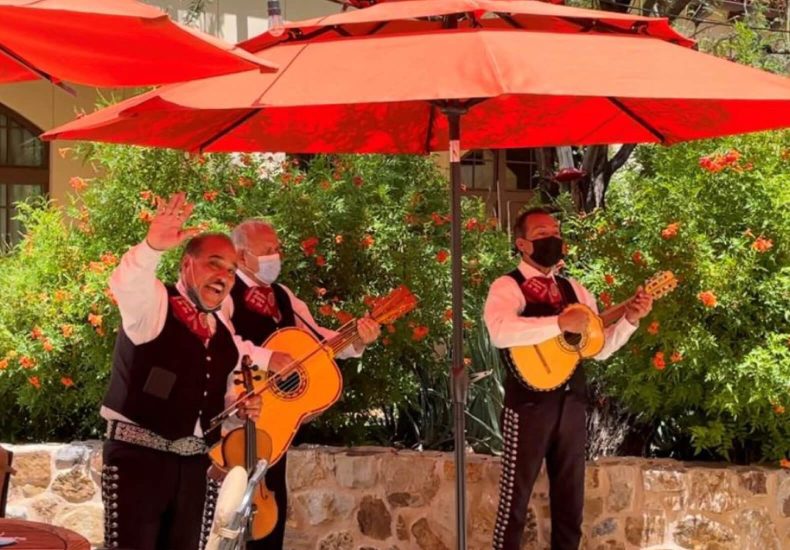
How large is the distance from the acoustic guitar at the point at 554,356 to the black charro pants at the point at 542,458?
0.29 feet

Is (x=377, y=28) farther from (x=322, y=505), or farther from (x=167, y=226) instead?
(x=322, y=505)

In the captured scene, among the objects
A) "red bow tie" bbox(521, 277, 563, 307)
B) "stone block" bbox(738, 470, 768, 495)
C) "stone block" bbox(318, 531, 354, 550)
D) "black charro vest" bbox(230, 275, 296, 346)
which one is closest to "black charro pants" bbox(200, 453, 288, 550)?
"black charro vest" bbox(230, 275, 296, 346)

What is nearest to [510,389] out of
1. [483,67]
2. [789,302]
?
[789,302]

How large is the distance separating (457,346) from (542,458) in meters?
0.89

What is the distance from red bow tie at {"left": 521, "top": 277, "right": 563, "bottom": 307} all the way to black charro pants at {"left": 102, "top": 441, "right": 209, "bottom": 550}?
1746 millimetres

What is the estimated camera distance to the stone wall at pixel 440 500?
674 centimetres

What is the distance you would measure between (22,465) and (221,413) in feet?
9.20

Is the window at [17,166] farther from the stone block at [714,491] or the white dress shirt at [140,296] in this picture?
the white dress shirt at [140,296]

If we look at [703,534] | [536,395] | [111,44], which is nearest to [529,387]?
[536,395]

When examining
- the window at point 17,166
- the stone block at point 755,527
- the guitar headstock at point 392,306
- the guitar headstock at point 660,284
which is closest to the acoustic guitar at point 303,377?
the guitar headstock at point 392,306

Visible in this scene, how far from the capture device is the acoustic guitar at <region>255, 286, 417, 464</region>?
586cm

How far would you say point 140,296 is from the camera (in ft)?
16.3

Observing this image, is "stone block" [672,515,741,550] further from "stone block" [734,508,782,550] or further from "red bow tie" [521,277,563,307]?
"red bow tie" [521,277,563,307]

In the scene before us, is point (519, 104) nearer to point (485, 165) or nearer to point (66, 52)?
point (66, 52)
